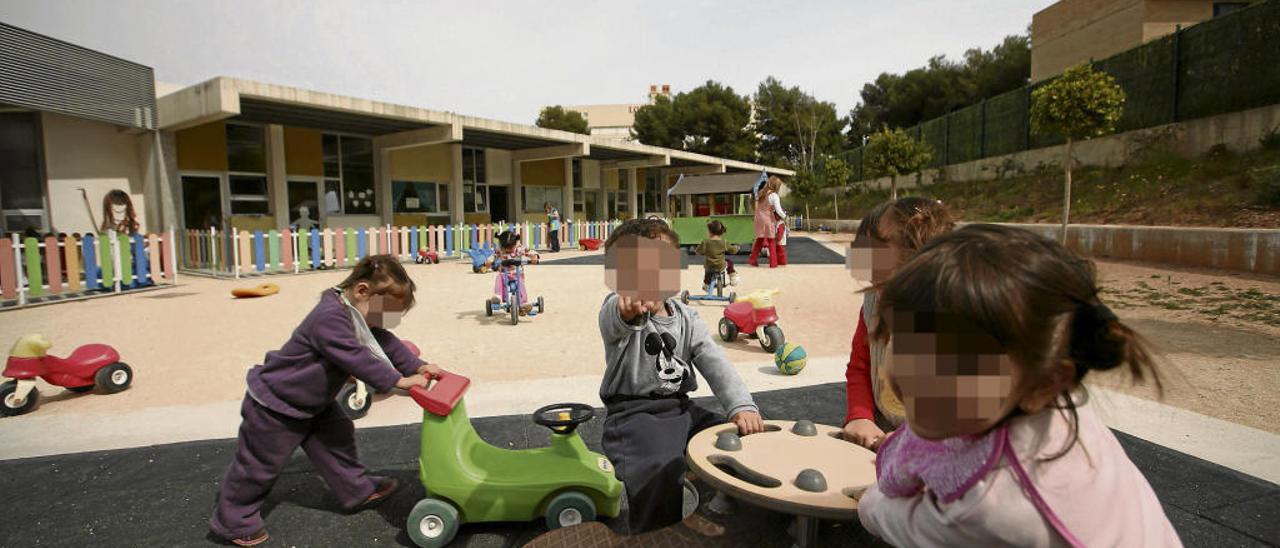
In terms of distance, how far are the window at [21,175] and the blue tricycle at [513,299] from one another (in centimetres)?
1135

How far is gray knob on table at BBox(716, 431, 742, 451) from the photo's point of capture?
7.18ft

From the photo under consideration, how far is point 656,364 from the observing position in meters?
2.65

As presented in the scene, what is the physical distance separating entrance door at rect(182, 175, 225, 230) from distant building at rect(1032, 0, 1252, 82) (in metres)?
30.4

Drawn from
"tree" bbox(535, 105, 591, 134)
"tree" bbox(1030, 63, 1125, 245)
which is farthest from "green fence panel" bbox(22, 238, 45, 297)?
"tree" bbox(535, 105, 591, 134)

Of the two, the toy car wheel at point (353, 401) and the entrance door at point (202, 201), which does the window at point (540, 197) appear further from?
the toy car wheel at point (353, 401)

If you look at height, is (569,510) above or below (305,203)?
below

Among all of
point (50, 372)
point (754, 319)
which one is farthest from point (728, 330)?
point (50, 372)

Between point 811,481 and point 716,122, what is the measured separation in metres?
46.5

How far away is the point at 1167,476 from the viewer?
120 inches

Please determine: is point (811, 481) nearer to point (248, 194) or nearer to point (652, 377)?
point (652, 377)

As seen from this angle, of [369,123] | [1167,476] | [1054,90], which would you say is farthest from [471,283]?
[1054,90]

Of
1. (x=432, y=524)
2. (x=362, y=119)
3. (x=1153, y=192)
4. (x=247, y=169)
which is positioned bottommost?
(x=432, y=524)

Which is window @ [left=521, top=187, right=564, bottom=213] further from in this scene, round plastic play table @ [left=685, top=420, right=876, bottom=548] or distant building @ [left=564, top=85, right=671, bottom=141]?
distant building @ [left=564, top=85, right=671, bottom=141]

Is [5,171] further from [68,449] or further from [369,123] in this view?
[68,449]
